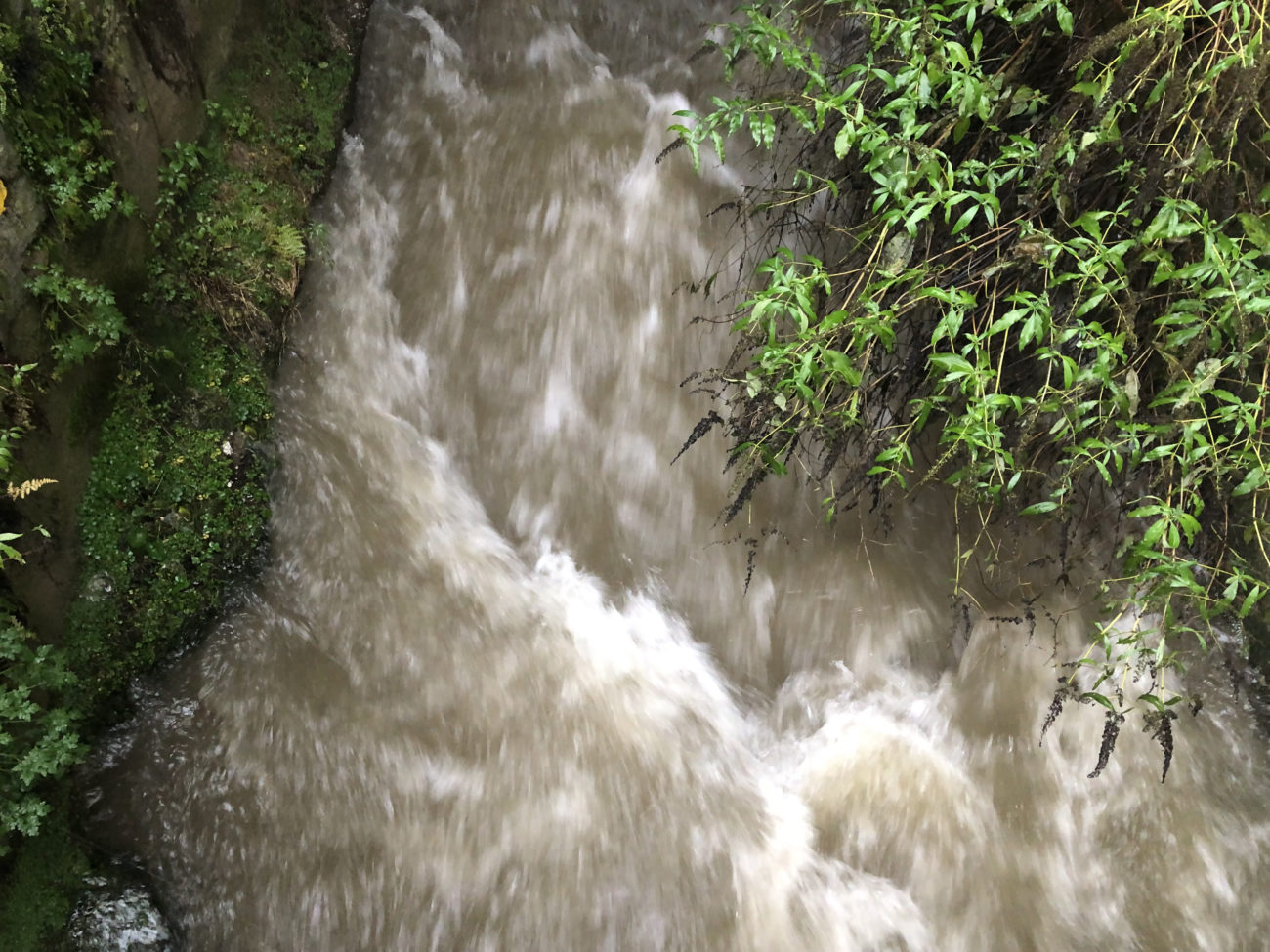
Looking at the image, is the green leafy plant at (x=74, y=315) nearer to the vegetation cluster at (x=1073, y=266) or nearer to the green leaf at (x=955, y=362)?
the vegetation cluster at (x=1073, y=266)

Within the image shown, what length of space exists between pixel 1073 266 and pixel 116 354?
4350mm

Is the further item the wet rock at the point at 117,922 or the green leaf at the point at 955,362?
the wet rock at the point at 117,922

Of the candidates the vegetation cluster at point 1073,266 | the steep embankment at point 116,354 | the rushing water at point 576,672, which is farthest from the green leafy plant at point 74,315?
the vegetation cluster at point 1073,266

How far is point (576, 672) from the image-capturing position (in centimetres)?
432

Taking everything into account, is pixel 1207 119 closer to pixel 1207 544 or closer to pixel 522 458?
pixel 1207 544

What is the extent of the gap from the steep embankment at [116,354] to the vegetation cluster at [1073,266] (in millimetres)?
2618

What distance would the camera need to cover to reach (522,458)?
4758mm

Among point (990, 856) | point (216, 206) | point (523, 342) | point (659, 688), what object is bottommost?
point (990, 856)

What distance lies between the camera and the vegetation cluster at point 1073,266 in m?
2.76

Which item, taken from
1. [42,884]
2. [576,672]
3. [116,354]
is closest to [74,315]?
[116,354]

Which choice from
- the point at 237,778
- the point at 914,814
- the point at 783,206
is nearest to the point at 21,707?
the point at 237,778

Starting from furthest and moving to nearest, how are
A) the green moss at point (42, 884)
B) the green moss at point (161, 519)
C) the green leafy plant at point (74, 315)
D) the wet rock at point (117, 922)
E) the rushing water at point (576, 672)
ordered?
the rushing water at point (576, 672)
the green moss at point (161, 519)
the green leafy plant at point (74, 315)
the wet rock at point (117, 922)
the green moss at point (42, 884)

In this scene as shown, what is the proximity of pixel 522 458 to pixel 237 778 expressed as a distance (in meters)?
2.24

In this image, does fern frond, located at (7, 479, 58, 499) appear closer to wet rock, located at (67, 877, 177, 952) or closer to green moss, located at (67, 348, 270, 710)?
green moss, located at (67, 348, 270, 710)
